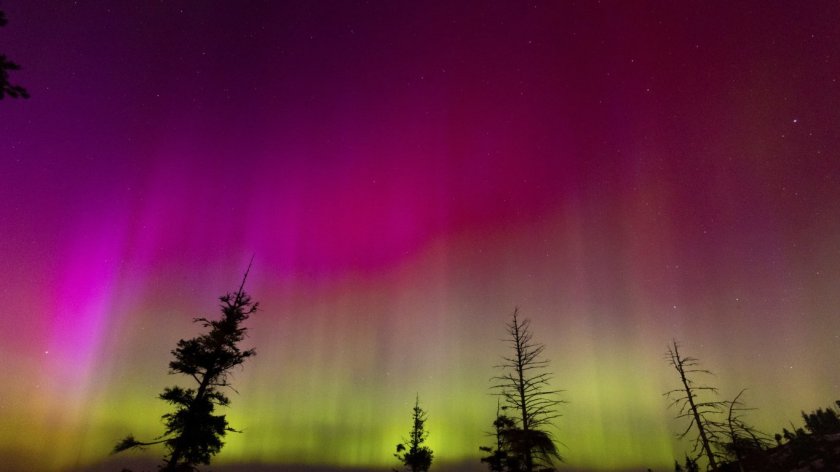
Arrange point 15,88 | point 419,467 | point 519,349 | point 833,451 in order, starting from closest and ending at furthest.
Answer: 1. point 15,88
2. point 519,349
3. point 833,451
4. point 419,467

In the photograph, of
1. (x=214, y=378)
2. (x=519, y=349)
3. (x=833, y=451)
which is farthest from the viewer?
(x=833, y=451)

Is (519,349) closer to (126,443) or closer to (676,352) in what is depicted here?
(676,352)

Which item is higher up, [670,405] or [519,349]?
[519,349]

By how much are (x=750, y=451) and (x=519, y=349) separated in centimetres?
1124

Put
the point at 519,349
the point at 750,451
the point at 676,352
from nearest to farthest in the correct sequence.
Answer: the point at 750,451, the point at 676,352, the point at 519,349

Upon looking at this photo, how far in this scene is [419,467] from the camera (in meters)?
49.8

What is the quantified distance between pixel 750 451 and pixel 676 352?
16.2 feet

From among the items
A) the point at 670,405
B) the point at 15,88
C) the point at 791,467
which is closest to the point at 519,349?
the point at 670,405

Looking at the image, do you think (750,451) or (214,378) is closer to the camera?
(750,451)

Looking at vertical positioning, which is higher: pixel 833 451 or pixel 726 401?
pixel 726 401

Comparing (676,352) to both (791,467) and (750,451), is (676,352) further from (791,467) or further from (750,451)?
(791,467)

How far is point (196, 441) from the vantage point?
732 inches

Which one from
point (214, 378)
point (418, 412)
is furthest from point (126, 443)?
point (418, 412)

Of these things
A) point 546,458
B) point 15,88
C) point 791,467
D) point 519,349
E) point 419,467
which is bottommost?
point 419,467
